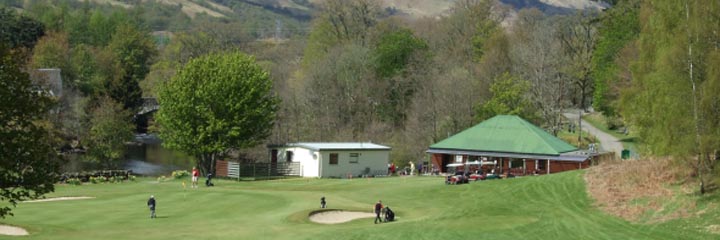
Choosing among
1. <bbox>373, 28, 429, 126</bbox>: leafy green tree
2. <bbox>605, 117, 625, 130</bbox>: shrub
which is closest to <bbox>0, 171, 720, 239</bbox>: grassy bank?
<bbox>605, 117, 625, 130</bbox>: shrub

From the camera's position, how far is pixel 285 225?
43844 mm

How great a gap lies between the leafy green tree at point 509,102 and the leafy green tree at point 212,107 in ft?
80.4

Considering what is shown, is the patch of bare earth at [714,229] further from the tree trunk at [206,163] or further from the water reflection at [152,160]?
the water reflection at [152,160]

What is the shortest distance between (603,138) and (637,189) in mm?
53558

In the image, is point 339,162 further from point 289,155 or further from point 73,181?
point 73,181

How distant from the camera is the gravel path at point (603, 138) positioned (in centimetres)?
8774

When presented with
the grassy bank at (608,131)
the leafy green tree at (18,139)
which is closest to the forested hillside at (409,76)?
the grassy bank at (608,131)

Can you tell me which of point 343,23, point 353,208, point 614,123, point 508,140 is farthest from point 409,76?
point 353,208

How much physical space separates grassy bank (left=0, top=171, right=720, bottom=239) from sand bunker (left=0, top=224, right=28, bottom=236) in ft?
1.66

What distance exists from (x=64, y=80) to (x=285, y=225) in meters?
92.8

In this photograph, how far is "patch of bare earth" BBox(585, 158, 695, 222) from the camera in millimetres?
40688

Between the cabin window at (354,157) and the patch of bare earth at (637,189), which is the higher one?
the cabin window at (354,157)

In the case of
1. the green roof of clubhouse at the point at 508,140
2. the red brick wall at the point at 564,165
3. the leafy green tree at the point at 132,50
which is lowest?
the red brick wall at the point at 564,165

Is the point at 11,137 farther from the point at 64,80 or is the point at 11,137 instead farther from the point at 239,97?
the point at 64,80
